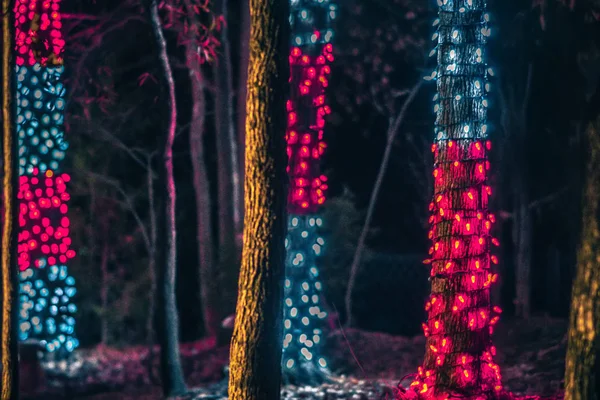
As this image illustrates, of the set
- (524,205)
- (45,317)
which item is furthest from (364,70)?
(45,317)

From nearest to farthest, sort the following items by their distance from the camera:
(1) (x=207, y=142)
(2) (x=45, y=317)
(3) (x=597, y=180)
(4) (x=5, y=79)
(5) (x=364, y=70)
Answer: (3) (x=597, y=180) → (4) (x=5, y=79) → (2) (x=45, y=317) → (5) (x=364, y=70) → (1) (x=207, y=142)

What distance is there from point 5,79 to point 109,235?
1159cm

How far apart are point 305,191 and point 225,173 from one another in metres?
7.17

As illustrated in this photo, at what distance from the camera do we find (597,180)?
20.6ft

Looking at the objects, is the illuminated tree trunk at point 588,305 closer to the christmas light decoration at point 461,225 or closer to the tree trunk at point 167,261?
the christmas light decoration at point 461,225

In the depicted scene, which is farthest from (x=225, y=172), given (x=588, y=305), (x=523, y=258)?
(x=588, y=305)

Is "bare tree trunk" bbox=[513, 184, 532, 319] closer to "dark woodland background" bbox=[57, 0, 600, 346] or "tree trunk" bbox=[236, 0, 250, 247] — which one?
"dark woodland background" bbox=[57, 0, 600, 346]

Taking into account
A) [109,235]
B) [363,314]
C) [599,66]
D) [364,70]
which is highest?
[364,70]

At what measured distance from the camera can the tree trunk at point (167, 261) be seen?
35.7 ft

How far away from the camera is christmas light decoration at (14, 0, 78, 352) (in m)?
13.2

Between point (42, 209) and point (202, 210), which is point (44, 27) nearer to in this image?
point (42, 209)

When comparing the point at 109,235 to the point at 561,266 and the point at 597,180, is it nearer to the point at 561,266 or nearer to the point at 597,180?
the point at 561,266

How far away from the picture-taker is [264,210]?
22.9ft

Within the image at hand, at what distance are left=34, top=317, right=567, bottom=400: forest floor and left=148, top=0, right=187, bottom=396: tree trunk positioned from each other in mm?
576
